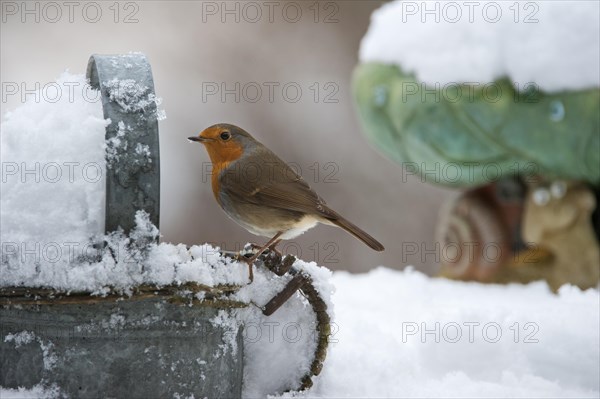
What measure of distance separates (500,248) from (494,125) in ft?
2.77

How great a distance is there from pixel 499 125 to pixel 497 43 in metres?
0.30

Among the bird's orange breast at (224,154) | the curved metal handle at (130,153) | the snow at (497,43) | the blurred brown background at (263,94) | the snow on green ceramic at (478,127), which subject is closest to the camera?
the curved metal handle at (130,153)

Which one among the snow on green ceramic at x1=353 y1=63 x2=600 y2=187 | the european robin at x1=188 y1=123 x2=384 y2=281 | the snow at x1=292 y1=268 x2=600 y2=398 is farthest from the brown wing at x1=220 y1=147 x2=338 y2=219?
the snow on green ceramic at x1=353 y1=63 x2=600 y2=187

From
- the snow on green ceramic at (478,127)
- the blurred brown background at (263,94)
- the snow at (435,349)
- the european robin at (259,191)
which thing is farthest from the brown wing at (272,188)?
the blurred brown background at (263,94)

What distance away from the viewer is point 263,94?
8578mm

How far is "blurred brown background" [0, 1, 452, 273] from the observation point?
7.53 m

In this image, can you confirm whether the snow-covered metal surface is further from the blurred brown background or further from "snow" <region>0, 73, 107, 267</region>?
the blurred brown background

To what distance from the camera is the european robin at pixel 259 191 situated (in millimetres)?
1899

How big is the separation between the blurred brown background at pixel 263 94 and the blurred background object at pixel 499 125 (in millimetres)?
4003

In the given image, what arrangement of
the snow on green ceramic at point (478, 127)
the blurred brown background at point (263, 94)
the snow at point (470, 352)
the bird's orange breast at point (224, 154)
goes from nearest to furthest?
the snow at point (470, 352), the bird's orange breast at point (224, 154), the snow on green ceramic at point (478, 127), the blurred brown background at point (263, 94)

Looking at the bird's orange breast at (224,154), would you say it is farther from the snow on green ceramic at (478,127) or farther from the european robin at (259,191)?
the snow on green ceramic at (478,127)

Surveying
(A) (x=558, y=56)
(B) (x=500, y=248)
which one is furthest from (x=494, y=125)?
(B) (x=500, y=248)

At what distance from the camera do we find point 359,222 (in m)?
8.37

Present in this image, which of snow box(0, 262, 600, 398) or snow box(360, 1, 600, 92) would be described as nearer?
snow box(0, 262, 600, 398)
